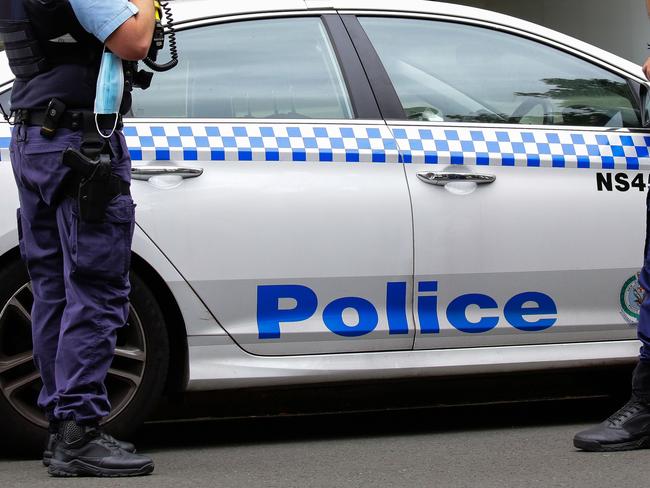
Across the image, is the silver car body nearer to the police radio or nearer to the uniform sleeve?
the police radio

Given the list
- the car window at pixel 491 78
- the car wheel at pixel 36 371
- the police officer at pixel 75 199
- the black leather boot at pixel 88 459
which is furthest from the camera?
the car window at pixel 491 78

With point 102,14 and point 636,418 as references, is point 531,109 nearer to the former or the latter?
point 636,418

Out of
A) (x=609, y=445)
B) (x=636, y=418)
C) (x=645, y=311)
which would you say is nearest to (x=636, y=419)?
(x=636, y=418)

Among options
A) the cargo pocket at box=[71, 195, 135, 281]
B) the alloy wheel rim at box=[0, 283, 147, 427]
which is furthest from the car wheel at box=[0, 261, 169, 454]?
the cargo pocket at box=[71, 195, 135, 281]

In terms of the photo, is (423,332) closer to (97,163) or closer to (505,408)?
(505,408)

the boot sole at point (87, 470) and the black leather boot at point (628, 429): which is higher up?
the black leather boot at point (628, 429)

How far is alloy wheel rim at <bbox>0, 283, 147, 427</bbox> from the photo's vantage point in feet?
13.8

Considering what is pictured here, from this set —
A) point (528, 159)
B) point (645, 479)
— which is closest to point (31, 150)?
point (528, 159)

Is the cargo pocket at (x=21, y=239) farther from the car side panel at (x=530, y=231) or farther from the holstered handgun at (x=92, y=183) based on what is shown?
Answer: the car side panel at (x=530, y=231)

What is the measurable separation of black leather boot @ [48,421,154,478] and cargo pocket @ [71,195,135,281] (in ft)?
1.52

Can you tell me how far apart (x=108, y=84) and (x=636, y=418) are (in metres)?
1.97

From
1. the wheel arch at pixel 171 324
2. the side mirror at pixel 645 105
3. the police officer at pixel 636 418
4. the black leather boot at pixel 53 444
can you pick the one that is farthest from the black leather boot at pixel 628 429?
the black leather boot at pixel 53 444

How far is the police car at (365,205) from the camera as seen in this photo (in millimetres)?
4285

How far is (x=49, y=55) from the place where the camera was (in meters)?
3.85
